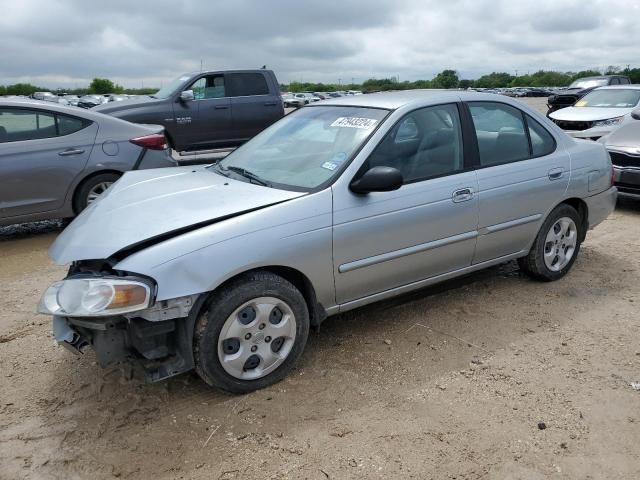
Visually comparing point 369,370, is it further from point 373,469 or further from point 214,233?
point 214,233

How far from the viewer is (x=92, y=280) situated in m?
2.78

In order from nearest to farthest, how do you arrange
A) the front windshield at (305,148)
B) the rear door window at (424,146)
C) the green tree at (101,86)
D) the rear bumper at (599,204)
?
the front windshield at (305,148) → the rear door window at (424,146) → the rear bumper at (599,204) → the green tree at (101,86)

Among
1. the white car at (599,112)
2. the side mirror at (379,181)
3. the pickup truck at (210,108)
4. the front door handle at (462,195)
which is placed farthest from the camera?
the white car at (599,112)

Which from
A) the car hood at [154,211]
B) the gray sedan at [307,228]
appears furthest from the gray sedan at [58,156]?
the car hood at [154,211]

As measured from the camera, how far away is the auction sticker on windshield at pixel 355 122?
3.76 metres

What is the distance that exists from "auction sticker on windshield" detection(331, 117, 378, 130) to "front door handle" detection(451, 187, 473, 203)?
744 mm

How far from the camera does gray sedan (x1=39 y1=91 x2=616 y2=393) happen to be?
2900 millimetres

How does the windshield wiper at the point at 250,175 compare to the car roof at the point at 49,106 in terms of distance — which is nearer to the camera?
the windshield wiper at the point at 250,175

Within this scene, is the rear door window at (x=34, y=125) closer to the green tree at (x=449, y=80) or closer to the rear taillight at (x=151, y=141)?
the rear taillight at (x=151, y=141)

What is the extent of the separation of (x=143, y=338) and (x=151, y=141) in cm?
419

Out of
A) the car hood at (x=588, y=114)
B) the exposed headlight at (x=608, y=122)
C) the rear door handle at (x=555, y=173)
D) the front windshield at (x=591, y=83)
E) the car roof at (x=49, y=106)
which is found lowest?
the rear door handle at (x=555, y=173)

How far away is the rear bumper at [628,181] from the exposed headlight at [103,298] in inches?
252

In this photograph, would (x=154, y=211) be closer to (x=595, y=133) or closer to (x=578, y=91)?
(x=595, y=133)

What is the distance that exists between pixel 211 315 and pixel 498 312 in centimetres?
231
